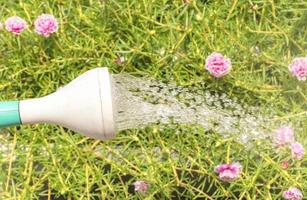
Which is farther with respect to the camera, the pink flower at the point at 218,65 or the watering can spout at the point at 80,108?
the pink flower at the point at 218,65

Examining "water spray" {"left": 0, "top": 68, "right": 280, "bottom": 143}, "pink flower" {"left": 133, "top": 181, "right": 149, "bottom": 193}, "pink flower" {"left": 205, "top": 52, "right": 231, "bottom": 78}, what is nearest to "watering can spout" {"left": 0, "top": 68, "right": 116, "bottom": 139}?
"water spray" {"left": 0, "top": 68, "right": 280, "bottom": 143}

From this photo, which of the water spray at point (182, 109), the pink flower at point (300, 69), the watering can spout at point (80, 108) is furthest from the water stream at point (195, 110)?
the watering can spout at point (80, 108)

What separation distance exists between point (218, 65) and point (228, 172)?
10.5 inches

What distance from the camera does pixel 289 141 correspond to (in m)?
1.64

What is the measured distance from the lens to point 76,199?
1618 mm

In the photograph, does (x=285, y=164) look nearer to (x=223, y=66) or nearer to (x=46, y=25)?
(x=223, y=66)

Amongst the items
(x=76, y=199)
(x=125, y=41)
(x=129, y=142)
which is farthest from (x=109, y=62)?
(x=76, y=199)

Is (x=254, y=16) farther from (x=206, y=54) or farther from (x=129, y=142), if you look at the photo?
(x=129, y=142)

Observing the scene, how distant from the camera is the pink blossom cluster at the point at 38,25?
1.72 meters

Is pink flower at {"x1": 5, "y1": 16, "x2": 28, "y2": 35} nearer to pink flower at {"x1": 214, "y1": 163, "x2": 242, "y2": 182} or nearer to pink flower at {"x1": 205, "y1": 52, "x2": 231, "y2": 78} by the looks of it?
pink flower at {"x1": 205, "y1": 52, "x2": 231, "y2": 78}

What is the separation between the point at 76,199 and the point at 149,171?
0.59 ft

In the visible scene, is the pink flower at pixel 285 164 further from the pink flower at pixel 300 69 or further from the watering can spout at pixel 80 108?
the watering can spout at pixel 80 108

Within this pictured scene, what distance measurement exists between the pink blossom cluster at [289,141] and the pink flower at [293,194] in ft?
0.26

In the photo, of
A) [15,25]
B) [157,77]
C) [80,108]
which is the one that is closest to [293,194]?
[157,77]
